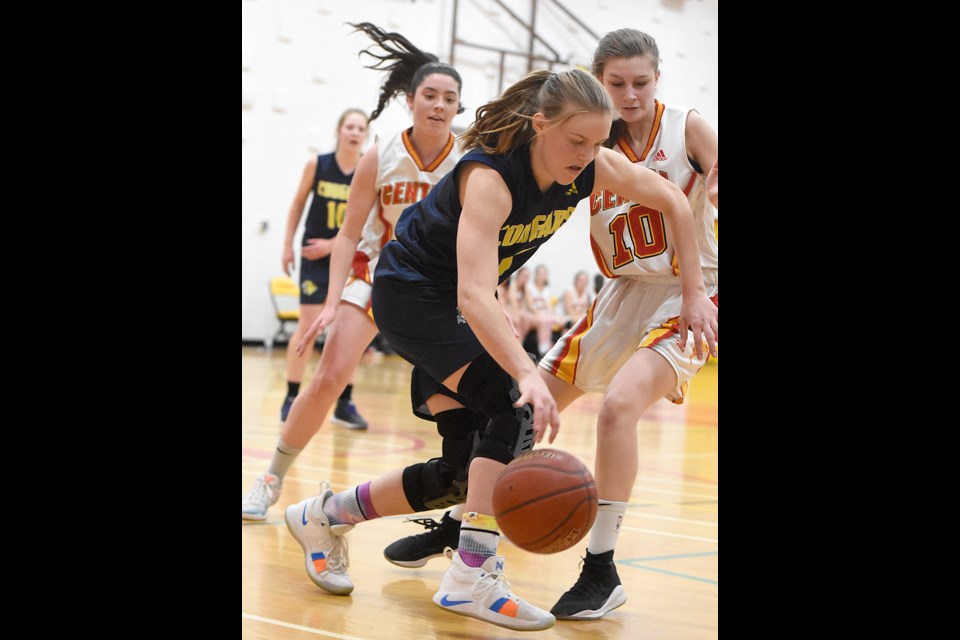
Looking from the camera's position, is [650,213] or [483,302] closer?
[483,302]

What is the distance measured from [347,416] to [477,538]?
447cm

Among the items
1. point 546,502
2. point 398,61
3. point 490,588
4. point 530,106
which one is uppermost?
point 398,61

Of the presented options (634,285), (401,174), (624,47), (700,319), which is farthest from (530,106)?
(401,174)

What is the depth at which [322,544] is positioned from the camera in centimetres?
301

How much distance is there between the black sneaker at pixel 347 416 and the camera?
6918mm

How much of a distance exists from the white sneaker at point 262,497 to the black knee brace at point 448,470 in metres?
1.17

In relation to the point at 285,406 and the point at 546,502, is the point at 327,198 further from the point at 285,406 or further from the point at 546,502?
the point at 546,502

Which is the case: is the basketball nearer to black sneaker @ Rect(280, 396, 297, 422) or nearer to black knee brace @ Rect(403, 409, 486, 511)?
black knee brace @ Rect(403, 409, 486, 511)

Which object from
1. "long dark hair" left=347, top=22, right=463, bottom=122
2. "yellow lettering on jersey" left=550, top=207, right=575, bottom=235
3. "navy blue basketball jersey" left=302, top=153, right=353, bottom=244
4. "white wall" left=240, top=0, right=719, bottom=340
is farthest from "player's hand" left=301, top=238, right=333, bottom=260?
"white wall" left=240, top=0, right=719, bottom=340
